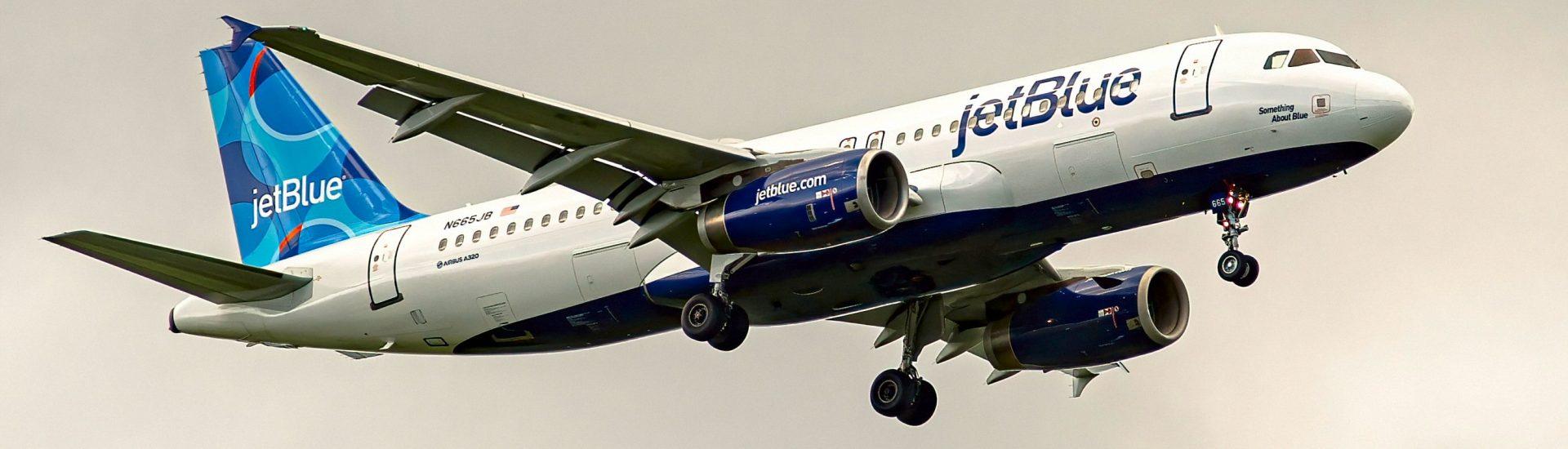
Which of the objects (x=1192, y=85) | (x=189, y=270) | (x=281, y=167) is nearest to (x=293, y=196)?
(x=281, y=167)

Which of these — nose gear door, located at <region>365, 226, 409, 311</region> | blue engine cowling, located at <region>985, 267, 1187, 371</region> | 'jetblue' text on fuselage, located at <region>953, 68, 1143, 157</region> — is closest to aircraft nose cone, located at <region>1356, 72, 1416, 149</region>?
'jetblue' text on fuselage, located at <region>953, 68, 1143, 157</region>

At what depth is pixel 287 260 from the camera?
140 feet

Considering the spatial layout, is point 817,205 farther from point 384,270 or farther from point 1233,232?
point 384,270

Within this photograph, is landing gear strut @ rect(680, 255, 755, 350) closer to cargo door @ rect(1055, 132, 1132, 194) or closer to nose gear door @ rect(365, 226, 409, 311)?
cargo door @ rect(1055, 132, 1132, 194)

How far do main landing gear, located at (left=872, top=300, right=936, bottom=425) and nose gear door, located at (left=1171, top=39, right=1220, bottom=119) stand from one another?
8.71 m

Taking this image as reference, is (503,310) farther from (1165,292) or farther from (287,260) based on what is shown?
(1165,292)

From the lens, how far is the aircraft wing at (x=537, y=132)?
3180cm

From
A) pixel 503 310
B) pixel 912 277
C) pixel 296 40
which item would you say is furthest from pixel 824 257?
pixel 296 40

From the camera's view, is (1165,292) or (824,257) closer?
(824,257)

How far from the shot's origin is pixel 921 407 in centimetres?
4025

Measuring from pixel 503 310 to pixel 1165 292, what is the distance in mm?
12117

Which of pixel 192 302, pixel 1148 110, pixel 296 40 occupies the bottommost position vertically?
pixel 192 302

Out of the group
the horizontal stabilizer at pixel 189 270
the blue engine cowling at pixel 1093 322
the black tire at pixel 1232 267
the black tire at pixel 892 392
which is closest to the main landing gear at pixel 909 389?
the black tire at pixel 892 392

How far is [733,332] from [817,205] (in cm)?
370
